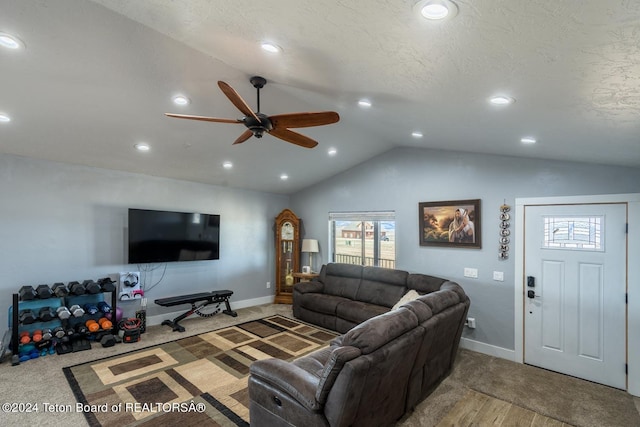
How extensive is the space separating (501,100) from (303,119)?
4.87ft

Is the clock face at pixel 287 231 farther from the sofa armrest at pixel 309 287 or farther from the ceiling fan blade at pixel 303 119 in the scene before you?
the ceiling fan blade at pixel 303 119

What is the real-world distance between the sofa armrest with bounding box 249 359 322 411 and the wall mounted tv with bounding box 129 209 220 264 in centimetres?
347

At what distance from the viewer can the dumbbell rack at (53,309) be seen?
3756mm

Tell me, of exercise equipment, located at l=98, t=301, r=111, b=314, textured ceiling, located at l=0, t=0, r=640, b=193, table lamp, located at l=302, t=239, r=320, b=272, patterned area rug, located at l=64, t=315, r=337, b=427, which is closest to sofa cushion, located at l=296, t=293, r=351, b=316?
patterned area rug, located at l=64, t=315, r=337, b=427

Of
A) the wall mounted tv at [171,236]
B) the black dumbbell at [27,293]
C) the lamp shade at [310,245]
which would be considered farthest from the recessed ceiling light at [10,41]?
the lamp shade at [310,245]

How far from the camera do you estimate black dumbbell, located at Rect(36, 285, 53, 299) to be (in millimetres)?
3895

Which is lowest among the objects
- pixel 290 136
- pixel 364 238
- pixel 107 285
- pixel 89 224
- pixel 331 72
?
pixel 107 285

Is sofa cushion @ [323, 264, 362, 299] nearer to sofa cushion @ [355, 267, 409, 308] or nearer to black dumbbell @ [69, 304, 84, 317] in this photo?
sofa cushion @ [355, 267, 409, 308]

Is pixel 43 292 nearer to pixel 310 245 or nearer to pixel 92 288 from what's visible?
pixel 92 288

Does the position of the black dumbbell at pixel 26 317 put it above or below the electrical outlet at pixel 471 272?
below

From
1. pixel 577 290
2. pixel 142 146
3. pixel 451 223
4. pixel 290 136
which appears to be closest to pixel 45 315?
pixel 142 146

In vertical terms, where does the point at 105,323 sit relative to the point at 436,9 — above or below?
below

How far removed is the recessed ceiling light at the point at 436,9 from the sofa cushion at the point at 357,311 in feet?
13.3

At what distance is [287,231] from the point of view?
6.94 meters
